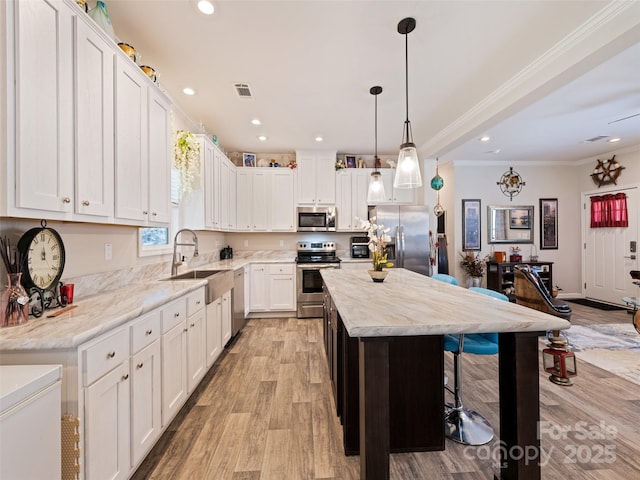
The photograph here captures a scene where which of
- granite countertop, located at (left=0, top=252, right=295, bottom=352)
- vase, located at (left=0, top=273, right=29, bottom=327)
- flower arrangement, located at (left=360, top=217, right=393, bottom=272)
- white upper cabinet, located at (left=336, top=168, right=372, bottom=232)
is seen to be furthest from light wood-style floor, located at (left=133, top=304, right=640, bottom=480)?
white upper cabinet, located at (left=336, top=168, right=372, bottom=232)

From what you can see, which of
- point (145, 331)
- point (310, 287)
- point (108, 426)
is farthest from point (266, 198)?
point (108, 426)

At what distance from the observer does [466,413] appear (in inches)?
82.2

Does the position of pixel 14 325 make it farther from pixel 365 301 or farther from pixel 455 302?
pixel 455 302

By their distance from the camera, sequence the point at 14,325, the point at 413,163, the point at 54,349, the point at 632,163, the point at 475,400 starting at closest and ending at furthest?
the point at 54,349 → the point at 14,325 → the point at 413,163 → the point at 475,400 → the point at 632,163

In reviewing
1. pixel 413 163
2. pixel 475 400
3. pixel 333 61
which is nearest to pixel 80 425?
pixel 413 163

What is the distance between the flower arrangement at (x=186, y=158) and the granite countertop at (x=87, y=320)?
147 centimetres

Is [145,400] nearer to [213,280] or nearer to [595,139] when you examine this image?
[213,280]

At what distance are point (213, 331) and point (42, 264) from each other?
64.3 inches

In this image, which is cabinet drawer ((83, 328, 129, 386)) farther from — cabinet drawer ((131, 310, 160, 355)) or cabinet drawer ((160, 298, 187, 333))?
cabinet drawer ((160, 298, 187, 333))

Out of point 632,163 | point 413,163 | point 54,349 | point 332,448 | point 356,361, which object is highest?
point 632,163

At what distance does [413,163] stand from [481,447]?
1.99 metres

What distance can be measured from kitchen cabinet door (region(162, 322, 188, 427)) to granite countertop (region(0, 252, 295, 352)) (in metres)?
0.27

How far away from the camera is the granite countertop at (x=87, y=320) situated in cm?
109

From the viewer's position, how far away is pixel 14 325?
1239mm
